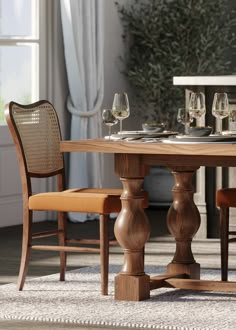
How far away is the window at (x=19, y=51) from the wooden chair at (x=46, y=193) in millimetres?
2308

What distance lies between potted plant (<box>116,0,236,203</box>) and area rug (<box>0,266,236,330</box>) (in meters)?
3.62

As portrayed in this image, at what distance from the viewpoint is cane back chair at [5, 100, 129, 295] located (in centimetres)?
525

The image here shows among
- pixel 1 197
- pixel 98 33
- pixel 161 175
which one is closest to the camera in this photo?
pixel 1 197

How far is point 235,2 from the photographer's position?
9.74 m

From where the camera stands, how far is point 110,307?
16.2 ft

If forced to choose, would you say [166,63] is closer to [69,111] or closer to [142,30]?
[142,30]

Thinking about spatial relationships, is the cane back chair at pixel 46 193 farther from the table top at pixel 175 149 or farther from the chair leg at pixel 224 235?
the chair leg at pixel 224 235

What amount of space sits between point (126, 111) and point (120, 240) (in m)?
0.67

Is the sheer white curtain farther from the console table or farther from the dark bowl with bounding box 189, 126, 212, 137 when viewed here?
the dark bowl with bounding box 189, 126, 212, 137

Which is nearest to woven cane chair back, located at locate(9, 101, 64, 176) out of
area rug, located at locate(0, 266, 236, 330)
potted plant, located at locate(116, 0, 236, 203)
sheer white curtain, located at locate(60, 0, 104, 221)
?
area rug, located at locate(0, 266, 236, 330)

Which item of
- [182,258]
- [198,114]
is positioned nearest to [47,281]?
[182,258]

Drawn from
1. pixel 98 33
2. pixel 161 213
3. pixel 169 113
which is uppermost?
pixel 98 33

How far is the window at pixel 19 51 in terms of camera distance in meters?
8.06

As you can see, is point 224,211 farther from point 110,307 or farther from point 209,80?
point 209,80
